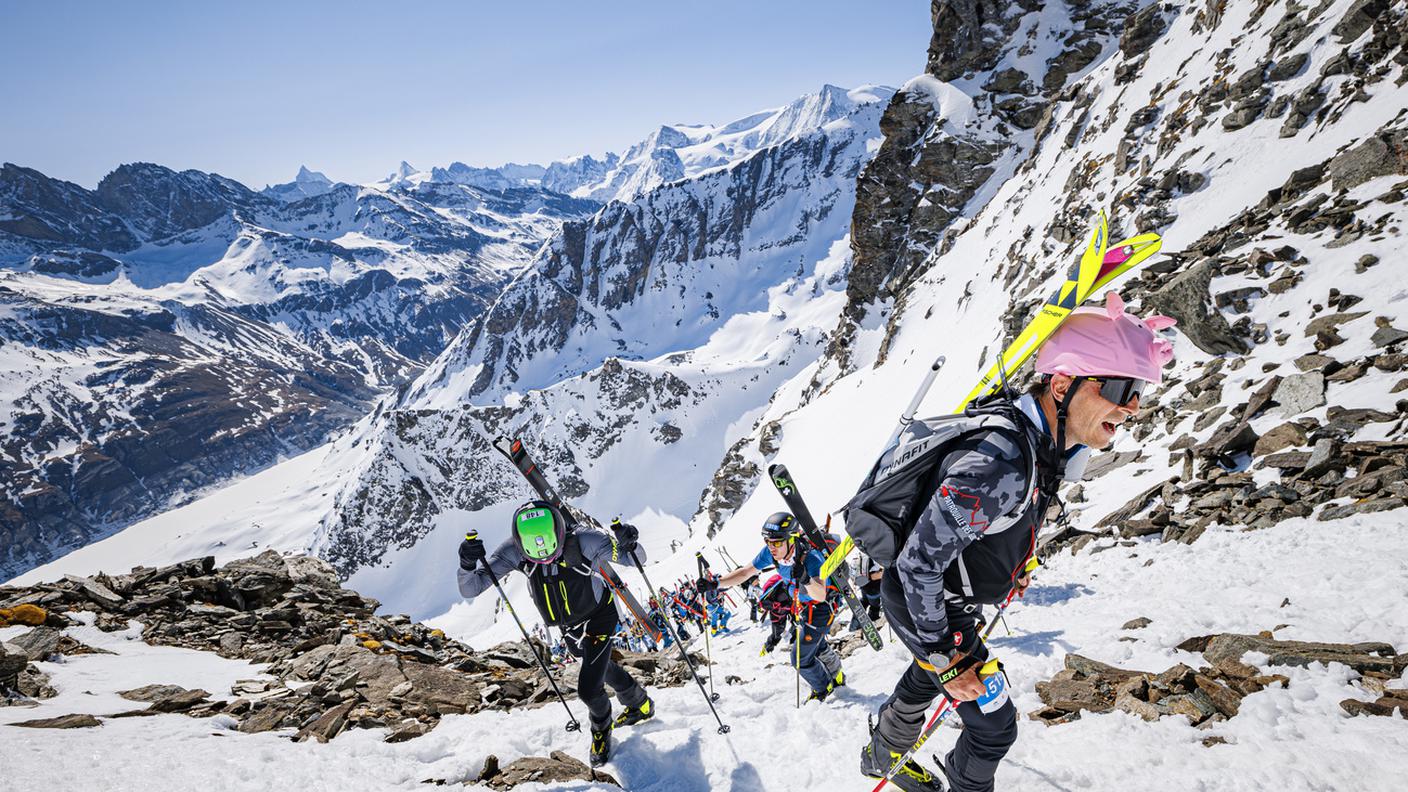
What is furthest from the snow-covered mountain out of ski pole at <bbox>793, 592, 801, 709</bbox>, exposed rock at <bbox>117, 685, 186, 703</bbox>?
exposed rock at <bbox>117, 685, 186, 703</bbox>

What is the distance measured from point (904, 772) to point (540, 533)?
445 cm

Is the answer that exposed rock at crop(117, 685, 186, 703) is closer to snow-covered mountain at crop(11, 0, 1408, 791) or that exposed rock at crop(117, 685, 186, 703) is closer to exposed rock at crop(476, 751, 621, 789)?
snow-covered mountain at crop(11, 0, 1408, 791)

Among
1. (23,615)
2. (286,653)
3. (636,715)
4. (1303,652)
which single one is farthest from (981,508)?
(23,615)

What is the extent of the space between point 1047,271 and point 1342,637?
28583 millimetres

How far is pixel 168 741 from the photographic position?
5.63m

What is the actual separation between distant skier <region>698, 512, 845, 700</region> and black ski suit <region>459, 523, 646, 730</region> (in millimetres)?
1553

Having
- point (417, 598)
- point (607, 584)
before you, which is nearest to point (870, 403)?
point (607, 584)

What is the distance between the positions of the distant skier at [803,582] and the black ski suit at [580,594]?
155 cm

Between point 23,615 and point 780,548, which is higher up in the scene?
point 23,615

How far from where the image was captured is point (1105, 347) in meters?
3.32

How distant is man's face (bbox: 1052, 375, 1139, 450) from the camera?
3379mm

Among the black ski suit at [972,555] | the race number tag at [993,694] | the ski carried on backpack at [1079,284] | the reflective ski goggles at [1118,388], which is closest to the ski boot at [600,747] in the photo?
the black ski suit at [972,555]

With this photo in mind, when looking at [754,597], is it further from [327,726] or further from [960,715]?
[960,715]

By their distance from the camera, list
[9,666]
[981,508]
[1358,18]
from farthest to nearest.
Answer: [1358,18], [9,666], [981,508]
